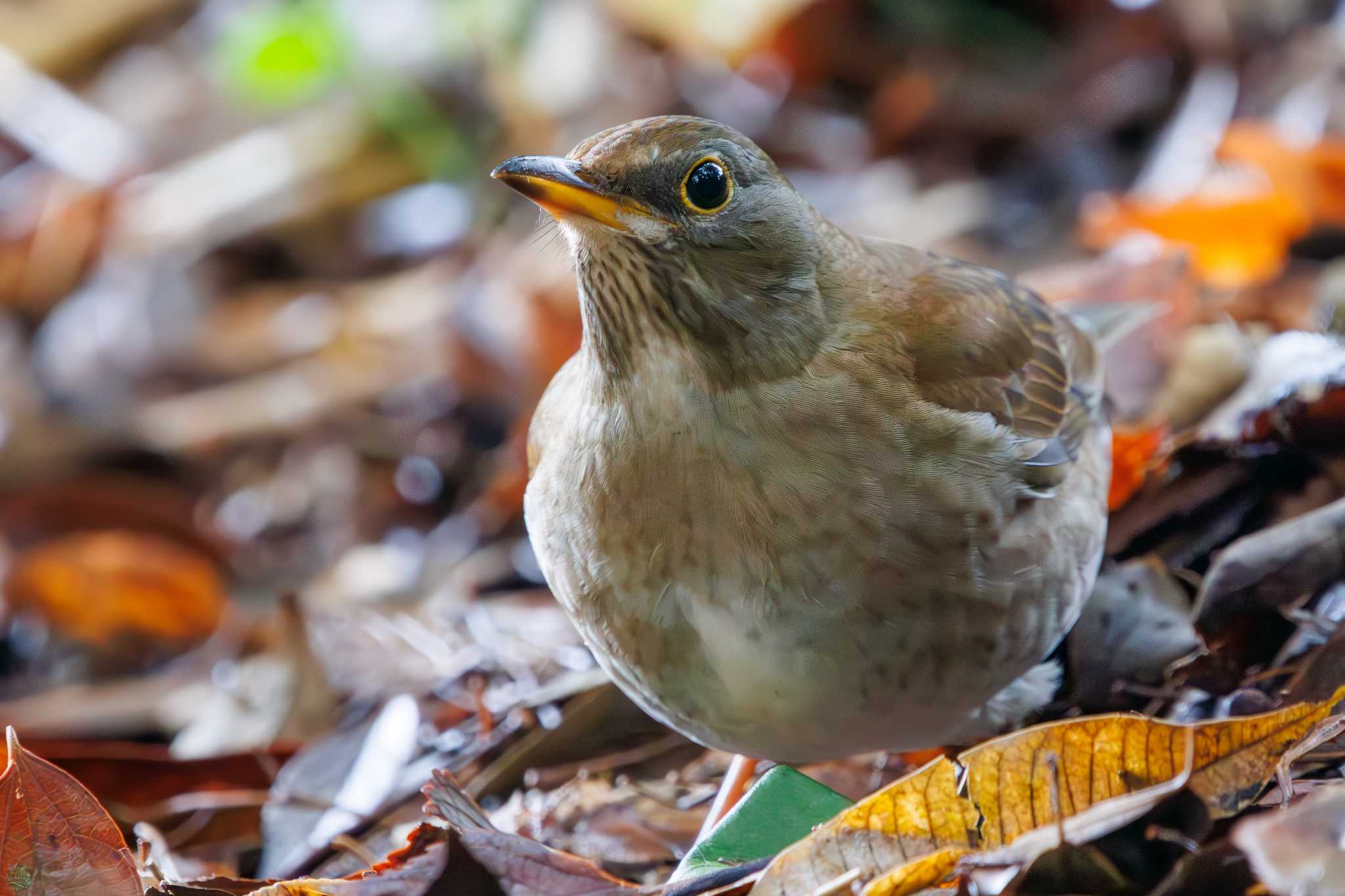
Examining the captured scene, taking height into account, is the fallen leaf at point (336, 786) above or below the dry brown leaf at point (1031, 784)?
below

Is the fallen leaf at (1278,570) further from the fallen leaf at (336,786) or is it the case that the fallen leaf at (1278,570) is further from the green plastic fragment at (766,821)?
the fallen leaf at (336,786)

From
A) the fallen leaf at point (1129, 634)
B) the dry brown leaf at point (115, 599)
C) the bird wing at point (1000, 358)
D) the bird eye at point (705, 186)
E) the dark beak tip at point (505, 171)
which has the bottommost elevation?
the dry brown leaf at point (115, 599)

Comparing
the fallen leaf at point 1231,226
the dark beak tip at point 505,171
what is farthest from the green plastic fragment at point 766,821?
the fallen leaf at point 1231,226

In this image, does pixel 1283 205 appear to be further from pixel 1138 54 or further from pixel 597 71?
pixel 597 71

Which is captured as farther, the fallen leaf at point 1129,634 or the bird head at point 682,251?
the fallen leaf at point 1129,634

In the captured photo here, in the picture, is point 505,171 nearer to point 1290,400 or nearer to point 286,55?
point 1290,400

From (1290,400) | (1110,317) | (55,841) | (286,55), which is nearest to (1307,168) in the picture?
(1110,317)

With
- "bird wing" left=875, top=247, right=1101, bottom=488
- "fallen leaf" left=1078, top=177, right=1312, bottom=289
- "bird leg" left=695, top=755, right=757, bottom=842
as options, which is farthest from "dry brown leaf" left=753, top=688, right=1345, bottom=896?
"fallen leaf" left=1078, top=177, right=1312, bottom=289

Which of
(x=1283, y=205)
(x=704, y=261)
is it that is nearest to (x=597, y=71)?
(x=1283, y=205)
